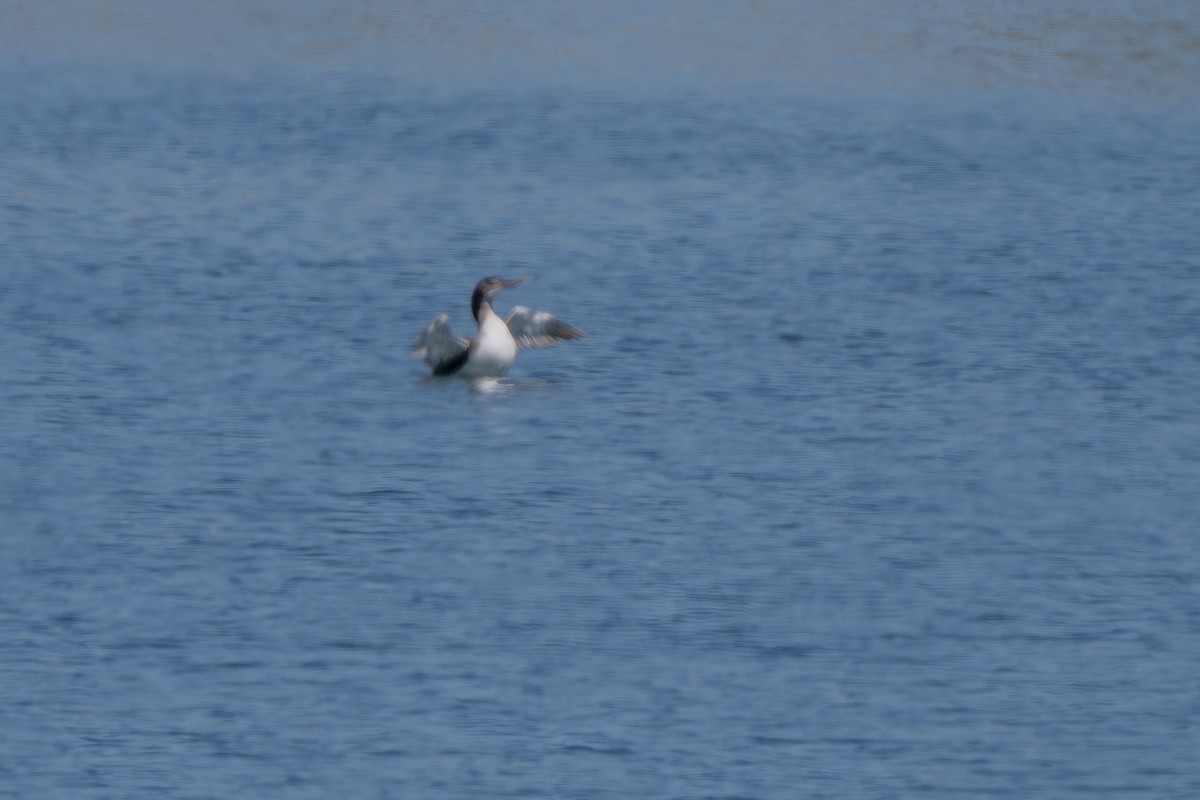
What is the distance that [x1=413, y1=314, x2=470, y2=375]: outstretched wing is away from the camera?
59.7 feet

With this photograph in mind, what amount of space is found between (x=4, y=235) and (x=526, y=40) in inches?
678

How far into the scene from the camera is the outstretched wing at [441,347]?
1820 centimetres

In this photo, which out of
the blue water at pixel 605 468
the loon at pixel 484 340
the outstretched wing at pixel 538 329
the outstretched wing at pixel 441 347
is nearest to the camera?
the blue water at pixel 605 468

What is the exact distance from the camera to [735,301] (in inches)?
840

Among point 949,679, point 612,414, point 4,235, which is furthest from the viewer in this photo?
point 4,235

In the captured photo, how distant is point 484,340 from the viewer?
18406mm

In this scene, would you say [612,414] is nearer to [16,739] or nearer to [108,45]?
[16,739]

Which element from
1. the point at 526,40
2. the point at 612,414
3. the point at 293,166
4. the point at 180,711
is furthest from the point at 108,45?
the point at 180,711

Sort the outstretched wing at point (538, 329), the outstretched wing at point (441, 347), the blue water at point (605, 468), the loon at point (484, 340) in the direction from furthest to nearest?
1. the outstretched wing at point (538, 329)
2. the loon at point (484, 340)
3. the outstretched wing at point (441, 347)
4. the blue water at point (605, 468)

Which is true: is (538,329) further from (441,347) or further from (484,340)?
(441,347)

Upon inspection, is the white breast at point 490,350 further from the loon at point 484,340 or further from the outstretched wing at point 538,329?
the outstretched wing at point 538,329

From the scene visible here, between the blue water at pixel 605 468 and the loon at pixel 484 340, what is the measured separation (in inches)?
9.2

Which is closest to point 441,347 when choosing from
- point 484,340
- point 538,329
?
point 484,340

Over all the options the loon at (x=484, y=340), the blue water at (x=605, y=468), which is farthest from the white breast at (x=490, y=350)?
the blue water at (x=605, y=468)
